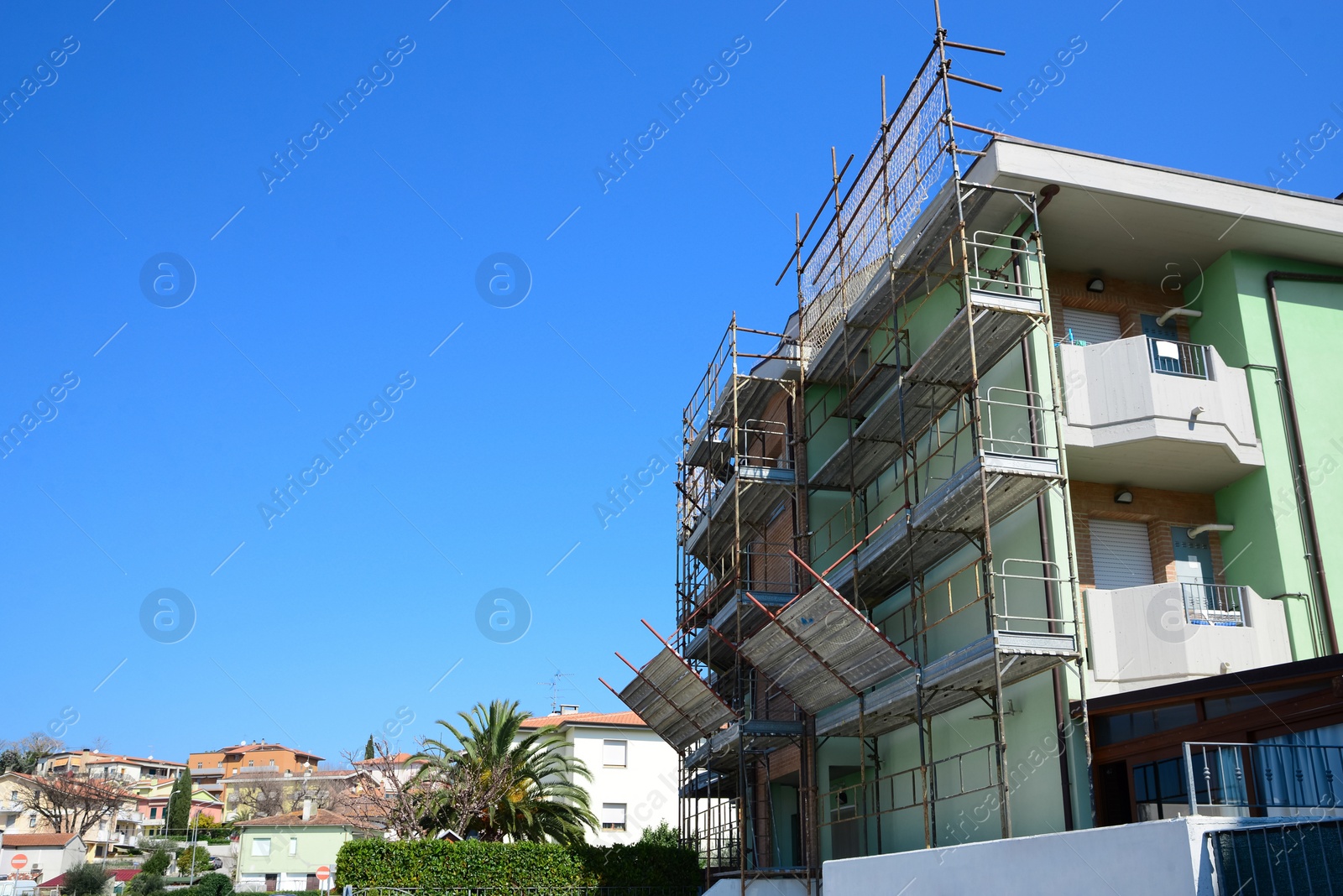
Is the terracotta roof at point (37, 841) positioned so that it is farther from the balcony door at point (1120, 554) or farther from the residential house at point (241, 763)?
the balcony door at point (1120, 554)

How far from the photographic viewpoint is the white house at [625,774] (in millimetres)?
48188

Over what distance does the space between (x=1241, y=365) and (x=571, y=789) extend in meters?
28.3

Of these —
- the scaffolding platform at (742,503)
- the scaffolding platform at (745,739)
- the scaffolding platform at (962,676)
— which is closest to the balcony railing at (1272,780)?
the scaffolding platform at (962,676)

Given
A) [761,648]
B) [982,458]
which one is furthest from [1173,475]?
[761,648]

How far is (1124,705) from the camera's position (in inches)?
539

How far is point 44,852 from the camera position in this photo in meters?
65.9

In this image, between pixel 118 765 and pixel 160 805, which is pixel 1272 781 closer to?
pixel 160 805

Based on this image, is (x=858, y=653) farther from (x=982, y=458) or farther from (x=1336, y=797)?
(x=1336, y=797)

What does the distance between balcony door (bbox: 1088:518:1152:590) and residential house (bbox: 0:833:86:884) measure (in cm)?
6710

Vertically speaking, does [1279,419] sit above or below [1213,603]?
above

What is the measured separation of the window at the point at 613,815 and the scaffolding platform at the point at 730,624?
2136cm

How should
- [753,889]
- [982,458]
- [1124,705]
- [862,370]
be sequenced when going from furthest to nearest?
[862,370] < [753,889] < [982,458] < [1124,705]

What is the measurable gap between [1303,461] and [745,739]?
1116 centimetres

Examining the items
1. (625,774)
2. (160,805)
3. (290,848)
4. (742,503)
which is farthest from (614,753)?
(160,805)
